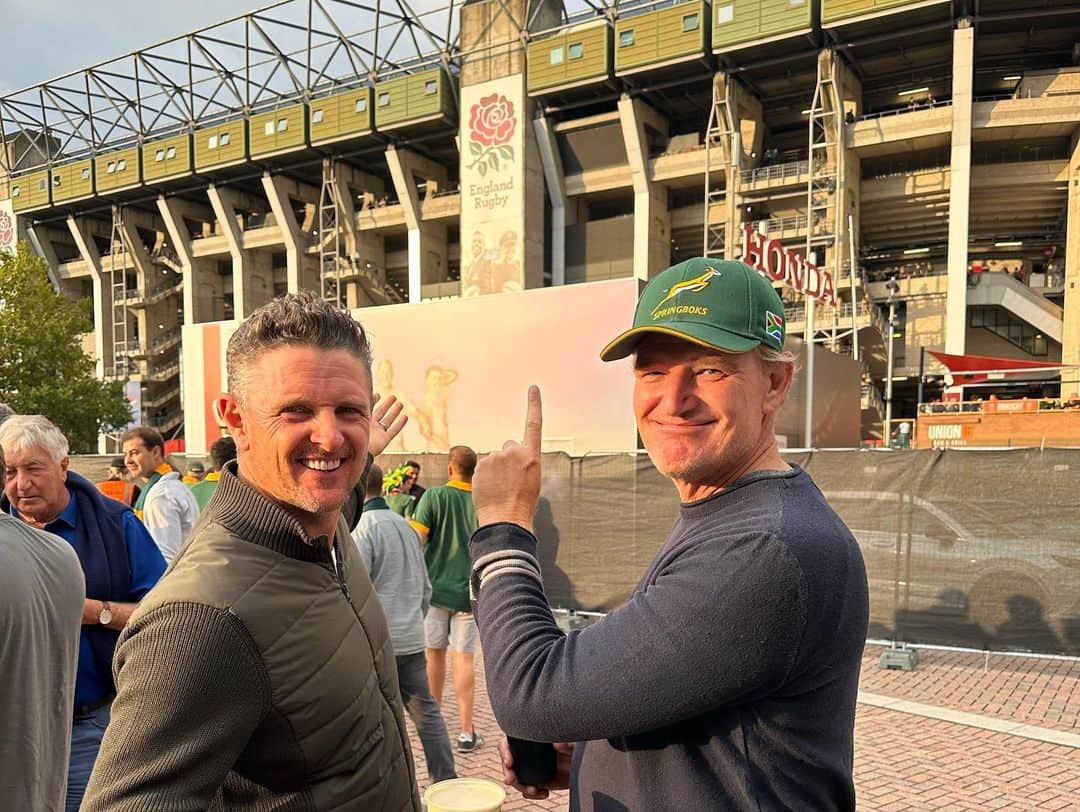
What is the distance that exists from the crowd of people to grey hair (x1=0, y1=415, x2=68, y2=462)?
5.80 feet

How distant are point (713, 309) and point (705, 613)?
56cm

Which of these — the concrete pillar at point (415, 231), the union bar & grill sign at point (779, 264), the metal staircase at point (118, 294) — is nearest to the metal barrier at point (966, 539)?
the union bar & grill sign at point (779, 264)

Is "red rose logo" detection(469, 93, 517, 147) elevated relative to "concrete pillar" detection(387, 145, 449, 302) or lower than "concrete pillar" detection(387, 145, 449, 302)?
elevated

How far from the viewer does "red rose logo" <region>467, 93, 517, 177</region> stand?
32.6 meters

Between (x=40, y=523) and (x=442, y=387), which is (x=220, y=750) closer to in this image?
(x=40, y=523)

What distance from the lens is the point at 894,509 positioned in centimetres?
664

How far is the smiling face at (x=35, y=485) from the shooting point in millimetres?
2750

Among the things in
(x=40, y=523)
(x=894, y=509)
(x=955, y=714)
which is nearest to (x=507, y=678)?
(x=40, y=523)

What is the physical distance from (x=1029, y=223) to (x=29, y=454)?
39500 mm

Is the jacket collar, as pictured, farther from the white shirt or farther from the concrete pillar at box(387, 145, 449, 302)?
the concrete pillar at box(387, 145, 449, 302)

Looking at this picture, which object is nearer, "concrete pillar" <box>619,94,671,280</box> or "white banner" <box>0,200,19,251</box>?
"concrete pillar" <box>619,94,671,280</box>

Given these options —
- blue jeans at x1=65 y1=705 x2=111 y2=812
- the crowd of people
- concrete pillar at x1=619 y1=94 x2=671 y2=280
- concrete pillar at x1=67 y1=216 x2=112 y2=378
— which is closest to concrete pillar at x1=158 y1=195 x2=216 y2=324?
concrete pillar at x1=67 y1=216 x2=112 y2=378

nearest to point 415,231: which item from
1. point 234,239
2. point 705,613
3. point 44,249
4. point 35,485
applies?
point 234,239

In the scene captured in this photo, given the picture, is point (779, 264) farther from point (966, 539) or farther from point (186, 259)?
point (186, 259)
